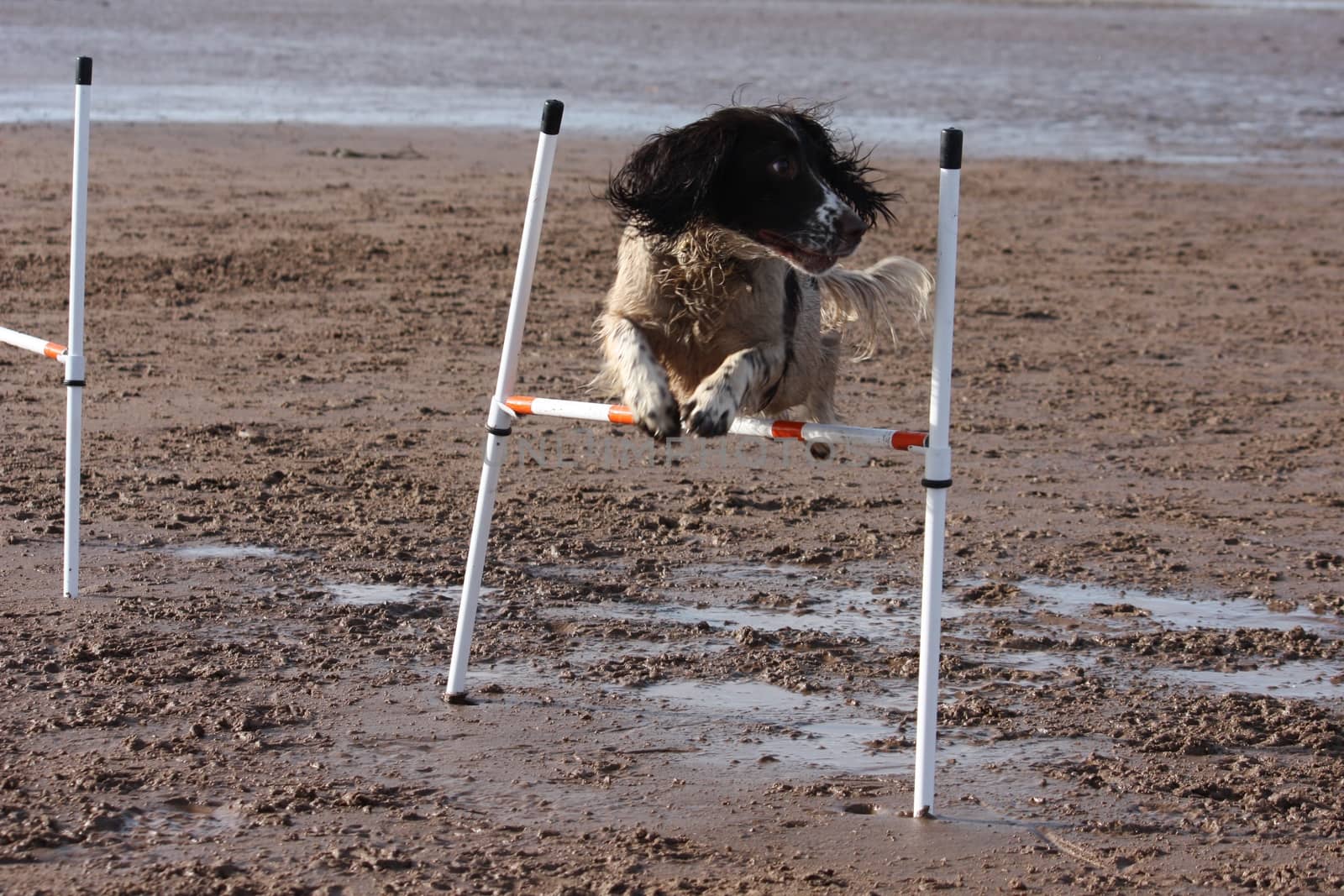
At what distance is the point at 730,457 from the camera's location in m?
8.23

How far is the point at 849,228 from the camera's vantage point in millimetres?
5023

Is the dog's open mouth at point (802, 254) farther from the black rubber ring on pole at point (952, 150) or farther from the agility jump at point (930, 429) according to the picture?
the black rubber ring on pole at point (952, 150)

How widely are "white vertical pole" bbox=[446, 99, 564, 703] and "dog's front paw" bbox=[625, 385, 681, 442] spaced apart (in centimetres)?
→ 42

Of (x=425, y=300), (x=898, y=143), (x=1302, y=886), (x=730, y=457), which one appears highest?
(x=898, y=143)

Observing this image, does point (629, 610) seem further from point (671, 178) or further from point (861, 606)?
point (671, 178)

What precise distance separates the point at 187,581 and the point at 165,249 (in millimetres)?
6656

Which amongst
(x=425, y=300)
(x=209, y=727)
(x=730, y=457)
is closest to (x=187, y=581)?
(x=209, y=727)

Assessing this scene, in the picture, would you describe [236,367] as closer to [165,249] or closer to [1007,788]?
[165,249]

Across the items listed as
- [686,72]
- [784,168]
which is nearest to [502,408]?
[784,168]

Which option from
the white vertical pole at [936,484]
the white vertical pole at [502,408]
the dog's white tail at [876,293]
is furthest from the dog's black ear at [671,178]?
the dog's white tail at [876,293]

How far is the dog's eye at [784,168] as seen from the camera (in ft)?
17.0

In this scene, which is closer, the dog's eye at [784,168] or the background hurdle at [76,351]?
the dog's eye at [784,168]

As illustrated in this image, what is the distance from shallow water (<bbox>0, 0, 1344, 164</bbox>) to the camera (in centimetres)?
Result: 2119

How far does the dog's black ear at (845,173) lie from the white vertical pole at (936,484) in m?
0.98
